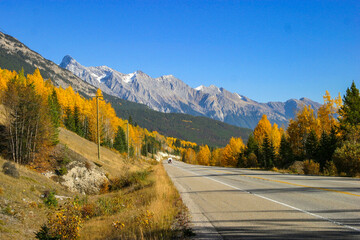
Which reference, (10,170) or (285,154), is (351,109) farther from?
(10,170)

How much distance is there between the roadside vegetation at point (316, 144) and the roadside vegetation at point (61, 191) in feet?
49.6

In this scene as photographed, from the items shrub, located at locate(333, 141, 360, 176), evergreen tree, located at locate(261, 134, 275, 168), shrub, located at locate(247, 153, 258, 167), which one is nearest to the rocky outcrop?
shrub, located at locate(333, 141, 360, 176)

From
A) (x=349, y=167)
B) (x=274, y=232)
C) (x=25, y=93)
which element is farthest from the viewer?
(x=25, y=93)

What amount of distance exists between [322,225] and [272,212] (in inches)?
70.3

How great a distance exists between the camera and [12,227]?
10.1m

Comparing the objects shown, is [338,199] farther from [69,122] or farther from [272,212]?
[69,122]

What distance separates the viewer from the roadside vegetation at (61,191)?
Result: 282 inches

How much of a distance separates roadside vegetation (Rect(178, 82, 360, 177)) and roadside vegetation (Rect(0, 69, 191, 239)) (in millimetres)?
15106

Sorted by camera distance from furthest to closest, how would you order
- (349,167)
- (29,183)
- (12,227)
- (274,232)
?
(349,167), (29,183), (12,227), (274,232)

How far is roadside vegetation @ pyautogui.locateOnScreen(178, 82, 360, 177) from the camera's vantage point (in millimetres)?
21062

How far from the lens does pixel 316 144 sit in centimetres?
4009

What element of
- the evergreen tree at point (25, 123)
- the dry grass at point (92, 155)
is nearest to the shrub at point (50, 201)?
the evergreen tree at point (25, 123)

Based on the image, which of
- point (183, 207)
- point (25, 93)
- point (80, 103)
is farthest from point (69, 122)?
point (183, 207)

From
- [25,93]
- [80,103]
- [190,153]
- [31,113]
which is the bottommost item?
[190,153]
